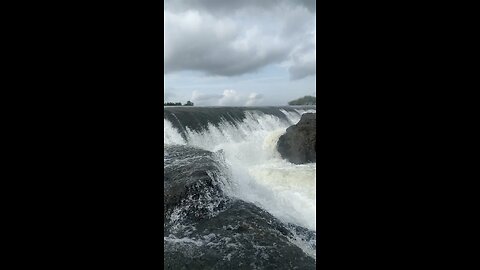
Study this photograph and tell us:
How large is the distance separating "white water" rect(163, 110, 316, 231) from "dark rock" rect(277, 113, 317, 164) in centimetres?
31

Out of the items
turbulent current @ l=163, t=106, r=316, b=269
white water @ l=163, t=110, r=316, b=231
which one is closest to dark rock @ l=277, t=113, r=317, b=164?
white water @ l=163, t=110, r=316, b=231

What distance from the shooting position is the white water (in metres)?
6.54

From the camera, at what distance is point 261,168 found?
35.5ft

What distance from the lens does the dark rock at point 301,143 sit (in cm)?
1111

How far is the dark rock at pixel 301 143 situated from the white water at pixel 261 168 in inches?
12.2

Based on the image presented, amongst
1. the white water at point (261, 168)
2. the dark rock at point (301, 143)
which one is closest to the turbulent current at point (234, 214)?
the white water at point (261, 168)

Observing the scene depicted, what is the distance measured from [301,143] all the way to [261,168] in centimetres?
177

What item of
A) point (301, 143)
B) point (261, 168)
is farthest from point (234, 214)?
point (301, 143)

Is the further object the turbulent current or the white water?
the white water

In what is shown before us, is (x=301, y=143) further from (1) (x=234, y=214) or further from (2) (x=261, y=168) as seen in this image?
(1) (x=234, y=214)

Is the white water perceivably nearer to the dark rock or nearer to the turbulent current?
the turbulent current

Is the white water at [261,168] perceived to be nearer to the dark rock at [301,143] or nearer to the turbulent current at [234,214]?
the turbulent current at [234,214]
